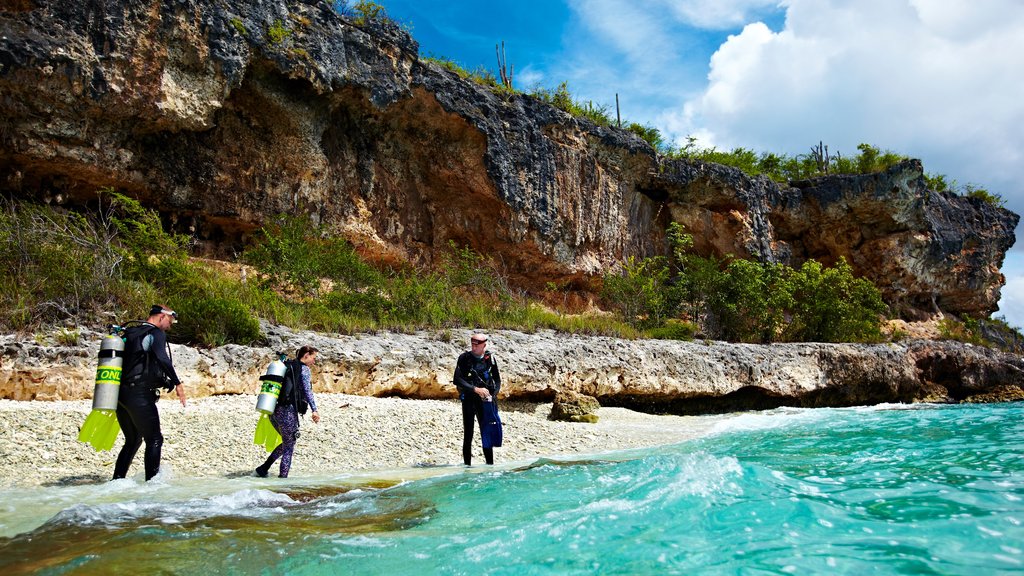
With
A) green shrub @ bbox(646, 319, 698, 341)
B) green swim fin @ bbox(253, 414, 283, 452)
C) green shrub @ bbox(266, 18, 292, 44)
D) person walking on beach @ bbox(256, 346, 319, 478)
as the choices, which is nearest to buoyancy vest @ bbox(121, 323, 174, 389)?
green swim fin @ bbox(253, 414, 283, 452)

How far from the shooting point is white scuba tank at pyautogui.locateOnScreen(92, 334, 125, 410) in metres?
5.54

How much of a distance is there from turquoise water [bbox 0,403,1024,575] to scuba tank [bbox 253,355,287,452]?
466 mm

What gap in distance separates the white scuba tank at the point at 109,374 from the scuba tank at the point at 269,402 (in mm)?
1276

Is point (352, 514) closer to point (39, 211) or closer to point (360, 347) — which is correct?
point (360, 347)

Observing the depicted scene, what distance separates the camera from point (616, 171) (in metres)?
23.7

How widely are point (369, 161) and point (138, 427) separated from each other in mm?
14062

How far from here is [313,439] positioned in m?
8.05

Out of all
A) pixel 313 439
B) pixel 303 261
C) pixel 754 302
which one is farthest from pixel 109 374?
pixel 754 302

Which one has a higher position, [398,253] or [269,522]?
[398,253]

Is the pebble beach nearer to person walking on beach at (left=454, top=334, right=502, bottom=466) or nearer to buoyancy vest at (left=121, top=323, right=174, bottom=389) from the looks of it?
person walking on beach at (left=454, top=334, right=502, bottom=466)

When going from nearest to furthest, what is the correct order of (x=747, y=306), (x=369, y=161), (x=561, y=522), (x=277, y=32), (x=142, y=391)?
1. (x=561, y=522)
2. (x=142, y=391)
3. (x=277, y=32)
4. (x=369, y=161)
5. (x=747, y=306)

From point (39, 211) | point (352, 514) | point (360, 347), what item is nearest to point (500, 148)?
point (360, 347)

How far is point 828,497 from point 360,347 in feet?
26.4

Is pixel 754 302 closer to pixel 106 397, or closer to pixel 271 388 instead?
pixel 271 388
